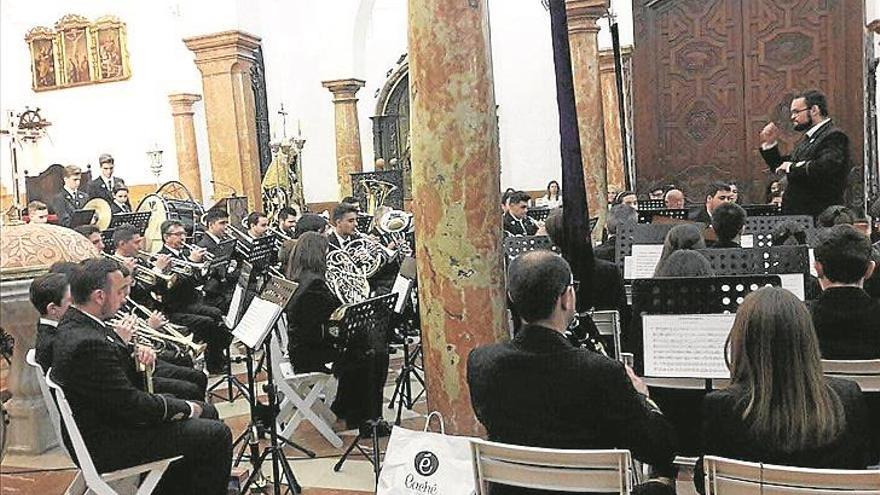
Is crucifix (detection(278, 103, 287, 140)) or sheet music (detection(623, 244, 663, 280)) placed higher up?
crucifix (detection(278, 103, 287, 140))

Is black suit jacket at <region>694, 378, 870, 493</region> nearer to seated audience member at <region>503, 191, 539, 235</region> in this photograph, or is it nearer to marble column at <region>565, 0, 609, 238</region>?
seated audience member at <region>503, 191, 539, 235</region>

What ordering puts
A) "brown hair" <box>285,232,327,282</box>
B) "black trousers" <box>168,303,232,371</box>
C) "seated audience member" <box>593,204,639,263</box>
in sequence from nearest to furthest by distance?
"brown hair" <box>285,232,327,282</box>, "seated audience member" <box>593,204,639,263</box>, "black trousers" <box>168,303,232,371</box>

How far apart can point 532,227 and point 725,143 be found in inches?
177

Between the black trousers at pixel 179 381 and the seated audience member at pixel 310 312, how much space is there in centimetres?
59

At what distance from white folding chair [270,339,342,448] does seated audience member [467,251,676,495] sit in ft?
8.44

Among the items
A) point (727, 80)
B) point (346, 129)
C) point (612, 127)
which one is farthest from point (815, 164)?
point (346, 129)

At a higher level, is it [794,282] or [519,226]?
[519,226]

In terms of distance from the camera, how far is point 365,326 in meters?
4.91

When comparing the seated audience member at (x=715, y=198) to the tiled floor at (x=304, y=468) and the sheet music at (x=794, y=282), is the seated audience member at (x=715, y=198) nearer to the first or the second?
the sheet music at (x=794, y=282)

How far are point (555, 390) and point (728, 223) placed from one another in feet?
9.41

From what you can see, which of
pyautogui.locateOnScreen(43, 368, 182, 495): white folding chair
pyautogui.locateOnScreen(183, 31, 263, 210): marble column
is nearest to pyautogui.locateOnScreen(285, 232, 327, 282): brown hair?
pyautogui.locateOnScreen(43, 368, 182, 495): white folding chair

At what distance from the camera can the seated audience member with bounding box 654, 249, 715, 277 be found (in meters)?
4.10

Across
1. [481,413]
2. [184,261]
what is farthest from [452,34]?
[184,261]

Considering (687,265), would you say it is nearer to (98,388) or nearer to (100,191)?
(98,388)
